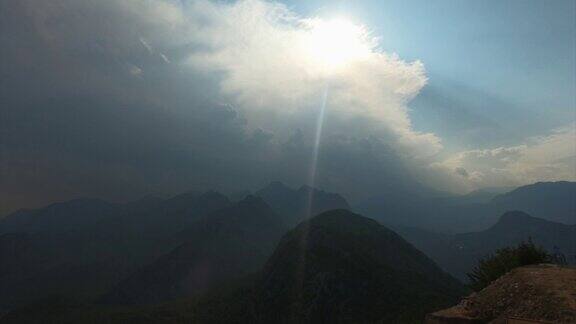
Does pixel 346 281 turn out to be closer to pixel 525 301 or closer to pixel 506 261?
pixel 506 261

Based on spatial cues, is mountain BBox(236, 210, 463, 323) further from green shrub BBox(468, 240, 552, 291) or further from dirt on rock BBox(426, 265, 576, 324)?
dirt on rock BBox(426, 265, 576, 324)

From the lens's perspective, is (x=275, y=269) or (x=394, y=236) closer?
(x=275, y=269)

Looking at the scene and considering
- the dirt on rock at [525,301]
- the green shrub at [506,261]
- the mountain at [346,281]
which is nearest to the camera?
the dirt on rock at [525,301]

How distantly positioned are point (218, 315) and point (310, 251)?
4042 cm

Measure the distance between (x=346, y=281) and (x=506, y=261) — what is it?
103 metres

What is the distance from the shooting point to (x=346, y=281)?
422 ft

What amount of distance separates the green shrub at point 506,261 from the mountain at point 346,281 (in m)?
63.7

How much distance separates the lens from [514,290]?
22.3 meters

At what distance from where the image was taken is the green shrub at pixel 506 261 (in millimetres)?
29570

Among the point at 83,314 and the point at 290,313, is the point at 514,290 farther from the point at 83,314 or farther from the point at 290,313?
the point at 83,314

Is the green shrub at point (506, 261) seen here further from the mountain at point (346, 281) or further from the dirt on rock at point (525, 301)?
the mountain at point (346, 281)

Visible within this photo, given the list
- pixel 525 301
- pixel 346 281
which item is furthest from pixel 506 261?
pixel 346 281

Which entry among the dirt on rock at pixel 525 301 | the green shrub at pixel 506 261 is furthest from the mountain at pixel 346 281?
the dirt on rock at pixel 525 301

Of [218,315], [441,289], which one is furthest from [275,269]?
[441,289]
